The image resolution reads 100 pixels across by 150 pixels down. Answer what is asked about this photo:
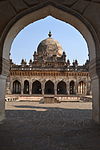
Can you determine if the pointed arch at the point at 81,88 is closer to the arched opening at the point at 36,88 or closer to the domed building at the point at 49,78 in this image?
the domed building at the point at 49,78

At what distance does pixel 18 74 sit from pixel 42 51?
396 inches

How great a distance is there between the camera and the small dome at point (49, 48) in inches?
1799

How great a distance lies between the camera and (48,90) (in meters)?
43.6

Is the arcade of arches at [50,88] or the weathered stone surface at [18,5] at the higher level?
the weathered stone surface at [18,5]

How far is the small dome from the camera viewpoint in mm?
45688

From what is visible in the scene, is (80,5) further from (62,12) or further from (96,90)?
(96,90)

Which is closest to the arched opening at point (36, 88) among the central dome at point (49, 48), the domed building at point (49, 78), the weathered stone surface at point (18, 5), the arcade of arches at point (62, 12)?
the domed building at point (49, 78)

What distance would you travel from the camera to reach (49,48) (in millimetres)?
45719

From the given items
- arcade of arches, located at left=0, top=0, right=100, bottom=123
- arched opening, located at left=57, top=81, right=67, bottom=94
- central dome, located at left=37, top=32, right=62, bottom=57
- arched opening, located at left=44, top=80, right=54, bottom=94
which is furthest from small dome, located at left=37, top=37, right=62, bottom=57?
arcade of arches, located at left=0, top=0, right=100, bottom=123

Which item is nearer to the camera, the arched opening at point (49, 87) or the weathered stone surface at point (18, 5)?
the weathered stone surface at point (18, 5)

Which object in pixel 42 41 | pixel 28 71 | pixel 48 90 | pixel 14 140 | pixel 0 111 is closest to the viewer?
pixel 14 140

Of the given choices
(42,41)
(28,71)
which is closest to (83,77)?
(28,71)

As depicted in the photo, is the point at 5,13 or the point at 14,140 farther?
the point at 5,13

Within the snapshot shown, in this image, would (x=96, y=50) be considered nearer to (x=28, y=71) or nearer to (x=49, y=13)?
(x=49, y=13)
